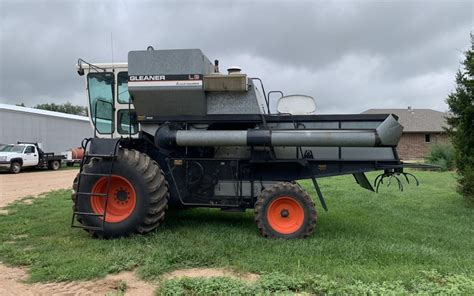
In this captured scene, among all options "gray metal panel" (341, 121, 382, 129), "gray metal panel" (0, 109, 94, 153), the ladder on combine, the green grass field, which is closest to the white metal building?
"gray metal panel" (0, 109, 94, 153)

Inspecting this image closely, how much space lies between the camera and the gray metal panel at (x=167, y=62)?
6789mm

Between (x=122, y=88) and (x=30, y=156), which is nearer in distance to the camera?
(x=122, y=88)

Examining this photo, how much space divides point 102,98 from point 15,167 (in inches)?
801

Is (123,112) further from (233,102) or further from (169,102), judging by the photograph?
(233,102)

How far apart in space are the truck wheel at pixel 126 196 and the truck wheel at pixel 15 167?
20841 millimetres

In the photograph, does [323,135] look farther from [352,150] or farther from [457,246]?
[457,246]

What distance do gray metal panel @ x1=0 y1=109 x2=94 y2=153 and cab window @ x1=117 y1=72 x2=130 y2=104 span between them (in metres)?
21.1

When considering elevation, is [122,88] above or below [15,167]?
above

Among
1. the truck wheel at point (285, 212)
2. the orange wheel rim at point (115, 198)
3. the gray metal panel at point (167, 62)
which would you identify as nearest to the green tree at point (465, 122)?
the truck wheel at point (285, 212)

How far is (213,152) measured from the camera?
7398 millimetres

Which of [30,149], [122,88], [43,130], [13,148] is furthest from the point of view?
[43,130]

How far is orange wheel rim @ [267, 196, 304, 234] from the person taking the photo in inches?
264

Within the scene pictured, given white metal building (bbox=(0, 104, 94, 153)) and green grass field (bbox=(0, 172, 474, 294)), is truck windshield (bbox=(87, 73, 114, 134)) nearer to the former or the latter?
green grass field (bbox=(0, 172, 474, 294))

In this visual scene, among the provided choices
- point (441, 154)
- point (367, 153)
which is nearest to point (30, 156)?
point (367, 153)
